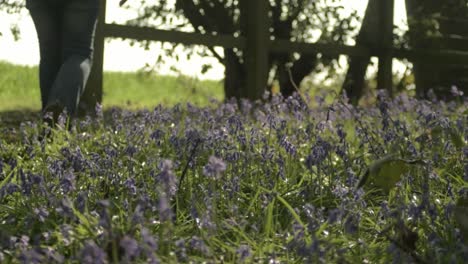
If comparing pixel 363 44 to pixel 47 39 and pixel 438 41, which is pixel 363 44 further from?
pixel 47 39

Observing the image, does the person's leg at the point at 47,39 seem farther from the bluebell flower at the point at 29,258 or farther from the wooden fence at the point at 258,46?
the bluebell flower at the point at 29,258

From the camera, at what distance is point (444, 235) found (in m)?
2.46

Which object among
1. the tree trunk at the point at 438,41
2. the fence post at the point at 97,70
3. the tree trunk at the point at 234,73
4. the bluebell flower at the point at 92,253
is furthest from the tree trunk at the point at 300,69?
the bluebell flower at the point at 92,253

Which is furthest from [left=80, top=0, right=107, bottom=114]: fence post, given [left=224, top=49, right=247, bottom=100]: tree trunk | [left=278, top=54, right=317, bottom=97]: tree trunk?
[left=278, top=54, right=317, bottom=97]: tree trunk

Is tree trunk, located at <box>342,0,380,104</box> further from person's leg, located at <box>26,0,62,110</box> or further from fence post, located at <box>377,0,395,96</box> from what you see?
person's leg, located at <box>26,0,62,110</box>

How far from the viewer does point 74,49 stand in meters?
4.45

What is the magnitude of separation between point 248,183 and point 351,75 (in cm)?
578

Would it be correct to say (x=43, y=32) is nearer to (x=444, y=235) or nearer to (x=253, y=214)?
(x=253, y=214)

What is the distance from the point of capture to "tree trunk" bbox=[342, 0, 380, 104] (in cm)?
851

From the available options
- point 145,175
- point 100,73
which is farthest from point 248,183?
point 100,73

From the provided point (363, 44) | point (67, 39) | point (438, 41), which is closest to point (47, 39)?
point (67, 39)

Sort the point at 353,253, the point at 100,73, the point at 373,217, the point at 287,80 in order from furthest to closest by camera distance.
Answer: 1. the point at 287,80
2. the point at 100,73
3. the point at 373,217
4. the point at 353,253

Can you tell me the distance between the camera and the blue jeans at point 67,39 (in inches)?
171

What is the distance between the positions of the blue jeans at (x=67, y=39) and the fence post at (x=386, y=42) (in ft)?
15.6
